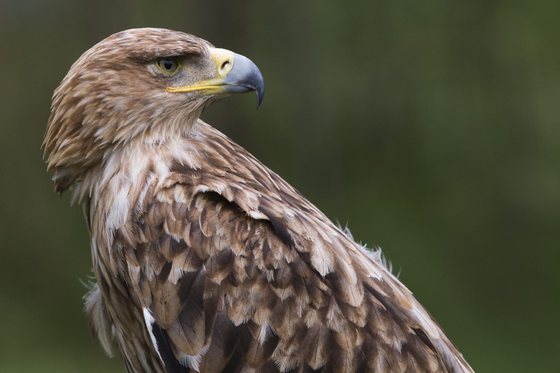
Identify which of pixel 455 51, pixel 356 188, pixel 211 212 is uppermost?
pixel 211 212

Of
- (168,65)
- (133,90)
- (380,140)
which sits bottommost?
(380,140)

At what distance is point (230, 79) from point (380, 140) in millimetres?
9798

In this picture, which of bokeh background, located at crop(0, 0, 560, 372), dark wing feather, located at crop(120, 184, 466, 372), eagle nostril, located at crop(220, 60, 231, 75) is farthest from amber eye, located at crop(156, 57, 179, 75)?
bokeh background, located at crop(0, 0, 560, 372)

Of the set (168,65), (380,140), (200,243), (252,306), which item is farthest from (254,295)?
(380,140)

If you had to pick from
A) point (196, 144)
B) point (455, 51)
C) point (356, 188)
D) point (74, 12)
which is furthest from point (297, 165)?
point (196, 144)

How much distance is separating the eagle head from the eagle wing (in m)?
0.33

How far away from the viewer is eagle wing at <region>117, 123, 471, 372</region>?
4.52 metres

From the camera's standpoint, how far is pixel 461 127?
14.6 m

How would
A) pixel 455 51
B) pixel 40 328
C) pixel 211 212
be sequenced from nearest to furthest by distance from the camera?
pixel 211 212, pixel 40 328, pixel 455 51

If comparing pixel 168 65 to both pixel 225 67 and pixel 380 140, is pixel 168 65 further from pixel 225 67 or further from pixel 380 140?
pixel 380 140

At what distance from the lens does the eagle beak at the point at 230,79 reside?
4859 mm

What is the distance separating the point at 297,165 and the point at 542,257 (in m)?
2.99

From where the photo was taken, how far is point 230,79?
4863mm

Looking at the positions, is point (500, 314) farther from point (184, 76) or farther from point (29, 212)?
point (184, 76)
